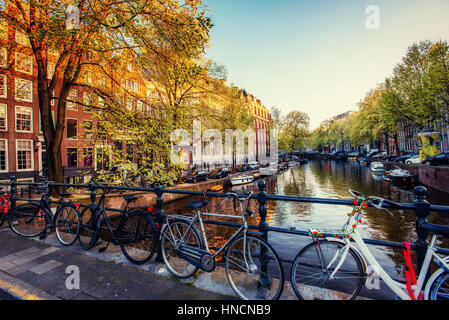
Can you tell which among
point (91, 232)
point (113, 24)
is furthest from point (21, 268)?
point (113, 24)

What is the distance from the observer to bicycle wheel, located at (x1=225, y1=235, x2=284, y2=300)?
2648 millimetres

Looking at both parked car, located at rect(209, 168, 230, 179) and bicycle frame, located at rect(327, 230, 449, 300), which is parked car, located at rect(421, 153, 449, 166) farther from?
bicycle frame, located at rect(327, 230, 449, 300)

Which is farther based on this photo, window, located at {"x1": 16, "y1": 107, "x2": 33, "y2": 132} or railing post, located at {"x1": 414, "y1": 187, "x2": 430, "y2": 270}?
window, located at {"x1": 16, "y1": 107, "x2": 33, "y2": 132}

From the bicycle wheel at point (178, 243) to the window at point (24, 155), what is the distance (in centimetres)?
2390

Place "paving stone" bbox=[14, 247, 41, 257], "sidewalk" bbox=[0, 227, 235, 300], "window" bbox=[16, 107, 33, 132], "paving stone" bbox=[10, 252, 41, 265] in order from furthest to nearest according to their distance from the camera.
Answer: "window" bbox=[16, 107, 33, 132] < "paving stone" bbox=[14, 247, 41, 257] < "paving stone" bbox=[10, 252, 41, 265] < "sidewalk" bbox=[0, 227, 235, 300]

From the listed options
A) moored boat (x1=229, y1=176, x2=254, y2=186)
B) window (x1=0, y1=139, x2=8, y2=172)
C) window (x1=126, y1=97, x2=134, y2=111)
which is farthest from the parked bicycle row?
moored boat (x1=229, y1=176, x2=254, y2=186)

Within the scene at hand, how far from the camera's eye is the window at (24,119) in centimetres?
2006

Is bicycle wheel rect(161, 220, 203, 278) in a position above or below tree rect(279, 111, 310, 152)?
below

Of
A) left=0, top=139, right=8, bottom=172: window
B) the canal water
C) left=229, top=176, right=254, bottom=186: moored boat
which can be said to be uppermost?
left=0, top=139, right=8, bottom=172: window

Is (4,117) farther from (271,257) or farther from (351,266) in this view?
(351,266)

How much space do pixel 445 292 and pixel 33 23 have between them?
463 inches

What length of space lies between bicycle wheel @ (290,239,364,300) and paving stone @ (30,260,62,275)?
3.55 meters

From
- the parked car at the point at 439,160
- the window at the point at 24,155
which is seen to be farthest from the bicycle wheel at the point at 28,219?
the parked car at the point at 439,160

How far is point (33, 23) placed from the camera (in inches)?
303
